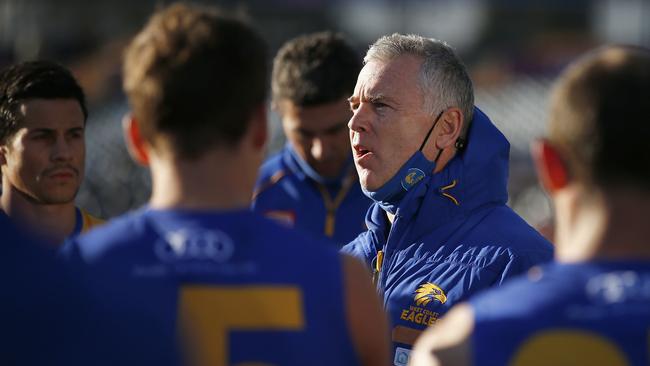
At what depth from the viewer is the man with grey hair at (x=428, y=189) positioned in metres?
3.89

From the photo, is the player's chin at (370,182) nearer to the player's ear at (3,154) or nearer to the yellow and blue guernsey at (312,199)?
the player's ear at (3,154)

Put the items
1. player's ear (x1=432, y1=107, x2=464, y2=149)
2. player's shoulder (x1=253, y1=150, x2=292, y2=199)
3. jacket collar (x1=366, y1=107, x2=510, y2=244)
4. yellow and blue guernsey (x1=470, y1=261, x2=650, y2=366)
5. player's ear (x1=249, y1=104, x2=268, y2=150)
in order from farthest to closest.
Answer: player's shoulder (x1=253, y1=150, x2=292, y2=199) → player's ear (x1=432, y1=107, x2=464, y2=149) → jacket collar (x1=366, y1=107, x2=510, y2=244) → player's ear (x1=249, y1=104, x2=268, y2=150) → yellow and blue guernsey (x1=470, y1=261, x2=650, y2=366)

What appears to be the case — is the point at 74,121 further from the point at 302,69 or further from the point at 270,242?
the point at 270,242

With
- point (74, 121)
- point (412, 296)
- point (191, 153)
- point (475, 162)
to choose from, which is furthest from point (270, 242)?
point (74, 121)

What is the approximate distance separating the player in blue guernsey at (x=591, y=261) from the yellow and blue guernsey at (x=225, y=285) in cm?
28

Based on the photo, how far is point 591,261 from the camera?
7.86ft

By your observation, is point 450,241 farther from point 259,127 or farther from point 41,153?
point 41,153

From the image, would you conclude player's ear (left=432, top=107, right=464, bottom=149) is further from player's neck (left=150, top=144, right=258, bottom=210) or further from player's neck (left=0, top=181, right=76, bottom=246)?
player's neck (left=150, top=144, right=258, bottom=210)

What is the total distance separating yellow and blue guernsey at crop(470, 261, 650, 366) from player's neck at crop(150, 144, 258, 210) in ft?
2.01

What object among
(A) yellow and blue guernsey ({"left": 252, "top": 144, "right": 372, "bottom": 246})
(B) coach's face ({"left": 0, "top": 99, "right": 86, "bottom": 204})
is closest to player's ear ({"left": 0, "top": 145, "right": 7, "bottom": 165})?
(B) coach's face ({"left": 0, "top": 99, "right": 86, "bottom": 204})

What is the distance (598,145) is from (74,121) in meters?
2.88

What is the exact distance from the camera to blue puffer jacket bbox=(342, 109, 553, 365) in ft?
12.7

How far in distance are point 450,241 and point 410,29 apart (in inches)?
1037

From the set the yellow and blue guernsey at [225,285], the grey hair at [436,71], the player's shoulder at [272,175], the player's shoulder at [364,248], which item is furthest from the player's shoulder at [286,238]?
the player's shoulder at [272,175]
